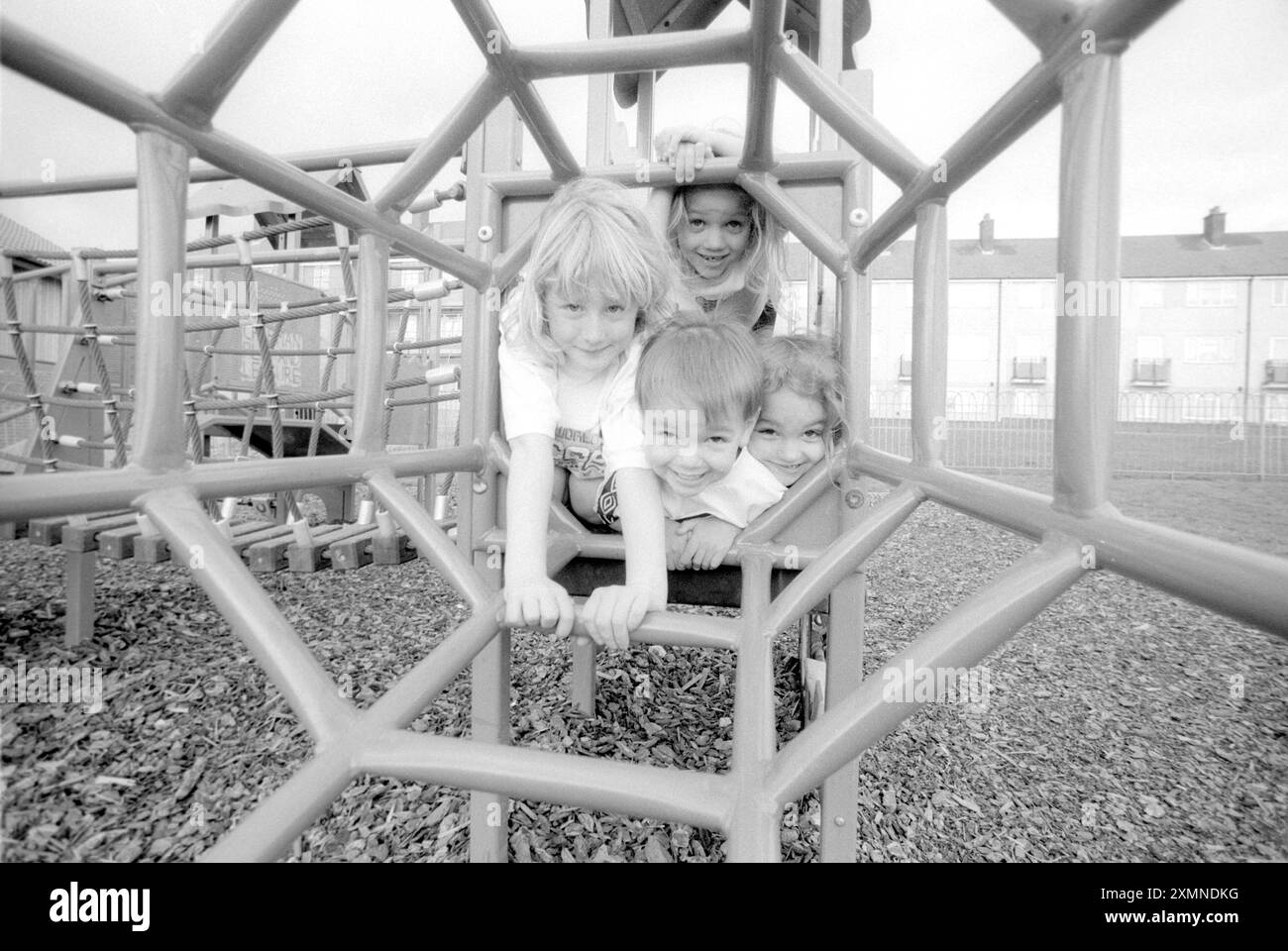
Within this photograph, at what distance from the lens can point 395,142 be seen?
191 centimetres

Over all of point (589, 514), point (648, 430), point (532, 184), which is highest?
point (532, 184)

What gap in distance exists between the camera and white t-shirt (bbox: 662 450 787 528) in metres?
1.02

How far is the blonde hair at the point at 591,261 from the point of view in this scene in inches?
34.5

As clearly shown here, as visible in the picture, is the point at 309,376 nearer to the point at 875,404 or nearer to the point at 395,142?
the point at 395,142

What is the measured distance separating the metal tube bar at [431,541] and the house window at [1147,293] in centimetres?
1572

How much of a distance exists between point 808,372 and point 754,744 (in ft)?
2.09

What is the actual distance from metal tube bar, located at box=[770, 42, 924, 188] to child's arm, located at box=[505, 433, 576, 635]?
56cm

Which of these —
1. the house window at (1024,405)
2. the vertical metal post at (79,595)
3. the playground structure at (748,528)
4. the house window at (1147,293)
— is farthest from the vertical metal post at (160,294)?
the house window at (1147,293)

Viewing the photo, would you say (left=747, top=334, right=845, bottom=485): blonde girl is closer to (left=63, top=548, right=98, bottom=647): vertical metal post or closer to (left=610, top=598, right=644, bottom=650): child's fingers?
(left=610, top=598, right=644, bottom=650): child's fingers

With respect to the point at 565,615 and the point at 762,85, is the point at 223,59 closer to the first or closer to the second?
the point at 565,615

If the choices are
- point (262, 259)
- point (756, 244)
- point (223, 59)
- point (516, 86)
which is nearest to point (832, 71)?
point (756, 244)

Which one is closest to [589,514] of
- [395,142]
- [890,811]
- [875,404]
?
[890,811]
